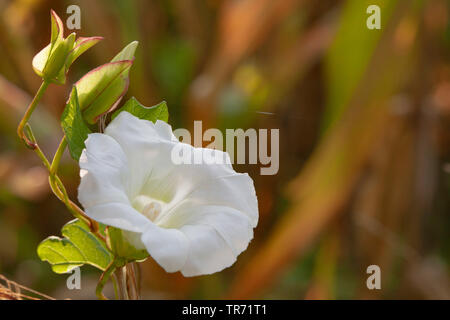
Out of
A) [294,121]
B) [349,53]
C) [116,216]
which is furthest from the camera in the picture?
[294,121]

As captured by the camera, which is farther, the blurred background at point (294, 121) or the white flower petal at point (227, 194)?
the blurred background at point (294, 121)

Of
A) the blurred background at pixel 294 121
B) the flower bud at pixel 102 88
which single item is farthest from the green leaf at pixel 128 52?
the blurred background at pixel 294 121

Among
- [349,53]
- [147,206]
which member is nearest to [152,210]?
[147,206]

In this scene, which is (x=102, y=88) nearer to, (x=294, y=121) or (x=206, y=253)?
(x=206, y=253)

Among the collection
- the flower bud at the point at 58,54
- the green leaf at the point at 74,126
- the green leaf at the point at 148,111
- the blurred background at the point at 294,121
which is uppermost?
the blurred background at the point at 294,121

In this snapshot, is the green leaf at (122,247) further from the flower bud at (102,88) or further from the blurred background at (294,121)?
the blurred background at (294,121)
